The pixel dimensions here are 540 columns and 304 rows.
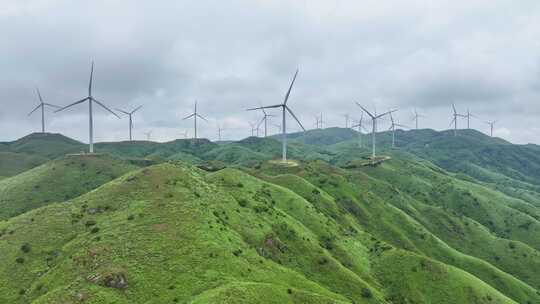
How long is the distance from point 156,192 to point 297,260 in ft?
169

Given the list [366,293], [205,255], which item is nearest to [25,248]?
[205,255]

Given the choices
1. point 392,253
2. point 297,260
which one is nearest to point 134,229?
point 297,260

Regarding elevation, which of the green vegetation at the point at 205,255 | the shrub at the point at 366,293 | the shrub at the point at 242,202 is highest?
the shrub at the point at 242,202

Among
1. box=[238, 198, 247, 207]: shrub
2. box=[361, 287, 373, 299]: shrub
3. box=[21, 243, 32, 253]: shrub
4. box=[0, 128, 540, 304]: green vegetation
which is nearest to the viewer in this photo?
box=[0, 128, 540, 304]: green vegetation

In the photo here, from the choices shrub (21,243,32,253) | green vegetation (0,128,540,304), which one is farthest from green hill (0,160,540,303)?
shrub (21,243,32,253)

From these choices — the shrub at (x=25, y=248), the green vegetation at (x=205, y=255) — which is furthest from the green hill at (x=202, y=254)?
the shrub at (x=25, y=248)

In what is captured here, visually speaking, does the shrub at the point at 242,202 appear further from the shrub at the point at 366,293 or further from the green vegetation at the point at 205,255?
the shrub at the point at 366,293

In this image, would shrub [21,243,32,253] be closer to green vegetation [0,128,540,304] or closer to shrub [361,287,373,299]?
green vegetation [0,128,540,304]

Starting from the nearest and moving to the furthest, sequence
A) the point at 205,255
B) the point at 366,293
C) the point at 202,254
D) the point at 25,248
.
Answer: the point at 205,255 < the point at 202,254 < the point at 25,248 < the point at 366,293

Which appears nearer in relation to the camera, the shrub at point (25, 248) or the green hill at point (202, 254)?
the green hill at point (202, 254)

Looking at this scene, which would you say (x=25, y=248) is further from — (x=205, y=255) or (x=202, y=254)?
(x=205, y=255)

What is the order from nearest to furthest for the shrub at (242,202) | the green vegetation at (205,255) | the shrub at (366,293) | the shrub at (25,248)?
the green vegetation at (205,255) < the shrub at (25,248) < the shrub at (366,293) < the shrub at (242,202)

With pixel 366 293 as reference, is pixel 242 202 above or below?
above

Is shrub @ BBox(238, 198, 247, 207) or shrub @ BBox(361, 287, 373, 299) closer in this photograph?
shrub @ BBox(361, 287, 373, 299)
